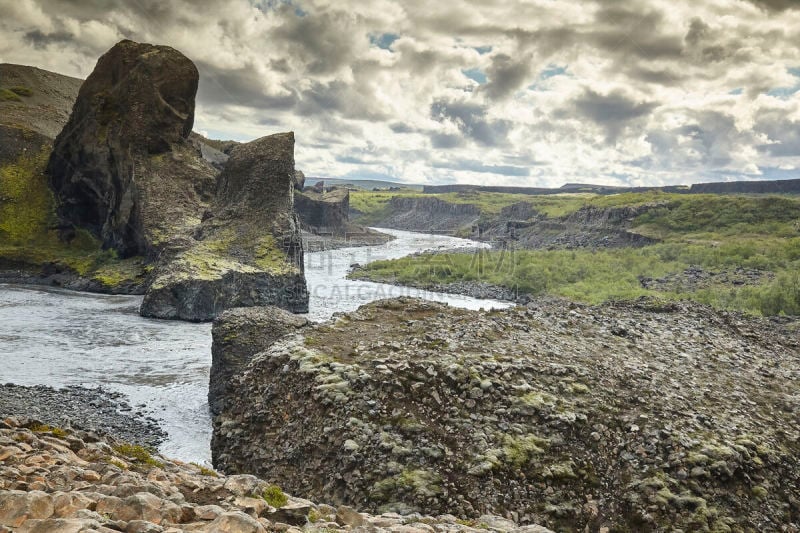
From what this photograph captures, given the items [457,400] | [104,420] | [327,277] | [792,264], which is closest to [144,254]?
[327,277]

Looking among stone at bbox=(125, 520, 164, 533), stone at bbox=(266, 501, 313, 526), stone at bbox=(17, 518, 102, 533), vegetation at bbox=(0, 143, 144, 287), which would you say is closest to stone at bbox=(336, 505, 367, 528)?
stone at bbox=(266, 501, 313, 526)

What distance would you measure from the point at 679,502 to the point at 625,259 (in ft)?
222

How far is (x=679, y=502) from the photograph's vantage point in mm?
10633

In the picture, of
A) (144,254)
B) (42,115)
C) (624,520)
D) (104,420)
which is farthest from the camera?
(42,115)

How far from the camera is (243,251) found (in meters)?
48.4

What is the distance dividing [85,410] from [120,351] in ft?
37.1

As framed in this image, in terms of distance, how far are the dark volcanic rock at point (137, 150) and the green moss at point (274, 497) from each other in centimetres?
5503

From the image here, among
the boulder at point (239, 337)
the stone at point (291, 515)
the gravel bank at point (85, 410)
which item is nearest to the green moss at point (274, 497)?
the stone at point (291, 515)

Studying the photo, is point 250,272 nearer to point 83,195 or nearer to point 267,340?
point 267,340

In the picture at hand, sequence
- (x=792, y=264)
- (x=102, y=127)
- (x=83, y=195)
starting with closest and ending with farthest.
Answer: (x=792, y=264) < (x=102, y=127) < (x=83, y=195)

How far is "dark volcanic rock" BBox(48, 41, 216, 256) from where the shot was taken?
5997 cm

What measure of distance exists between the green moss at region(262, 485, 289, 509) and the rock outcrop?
331 centimetres

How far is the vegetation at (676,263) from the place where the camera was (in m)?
47.0

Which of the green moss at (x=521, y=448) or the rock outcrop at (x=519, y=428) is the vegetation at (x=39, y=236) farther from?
the green moss at (x=521, y=448)
